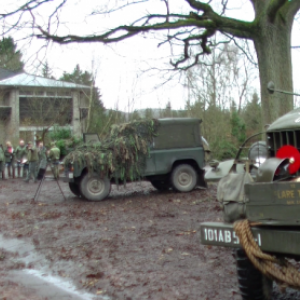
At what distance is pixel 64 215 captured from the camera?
9922 mm

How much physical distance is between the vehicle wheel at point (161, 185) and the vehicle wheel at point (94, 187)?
1951mm

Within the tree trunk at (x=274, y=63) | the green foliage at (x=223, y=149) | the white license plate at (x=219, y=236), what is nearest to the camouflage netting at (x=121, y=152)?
the tree trunk at (x=274, y=63)

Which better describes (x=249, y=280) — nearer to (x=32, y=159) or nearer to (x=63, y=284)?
(x=63, y=284)

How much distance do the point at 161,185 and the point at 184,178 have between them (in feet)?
3.29

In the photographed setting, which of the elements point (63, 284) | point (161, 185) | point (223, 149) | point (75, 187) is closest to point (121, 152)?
point (75, 187)

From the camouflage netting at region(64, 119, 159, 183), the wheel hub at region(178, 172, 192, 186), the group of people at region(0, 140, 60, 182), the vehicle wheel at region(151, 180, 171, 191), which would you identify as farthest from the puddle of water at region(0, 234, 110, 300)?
the group of people at region(0, 140, 60, 182)

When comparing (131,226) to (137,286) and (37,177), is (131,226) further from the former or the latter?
(37,177)

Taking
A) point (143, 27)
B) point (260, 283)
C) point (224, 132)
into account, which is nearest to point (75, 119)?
point (224, 132)

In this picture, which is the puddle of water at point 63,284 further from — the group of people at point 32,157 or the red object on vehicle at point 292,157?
the group of people at point 32,157

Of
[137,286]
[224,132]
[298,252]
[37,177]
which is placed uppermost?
[224,132]

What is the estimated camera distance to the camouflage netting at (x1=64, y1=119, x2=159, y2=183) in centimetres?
1175

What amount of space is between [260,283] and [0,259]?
3740 millimetres

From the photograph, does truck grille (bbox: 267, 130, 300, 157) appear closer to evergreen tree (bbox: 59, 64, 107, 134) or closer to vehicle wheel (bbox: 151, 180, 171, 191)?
vehicle wheel (bbox: 151, 180, 171, 191)

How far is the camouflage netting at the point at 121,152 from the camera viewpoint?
38.5 ft
